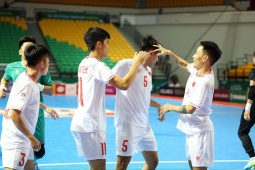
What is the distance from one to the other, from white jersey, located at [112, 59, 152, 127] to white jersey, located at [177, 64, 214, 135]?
0.52 meters

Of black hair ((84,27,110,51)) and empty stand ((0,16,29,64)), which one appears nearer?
black hair ((84,27,110,51))

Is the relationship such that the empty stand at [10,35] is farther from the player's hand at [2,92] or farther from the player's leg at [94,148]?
the player's leg at [94,148]

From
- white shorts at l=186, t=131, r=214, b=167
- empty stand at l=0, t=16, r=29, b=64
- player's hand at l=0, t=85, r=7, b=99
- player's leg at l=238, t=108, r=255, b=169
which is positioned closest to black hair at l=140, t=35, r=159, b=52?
white shorts at l=186, t=131, r=214, b=167

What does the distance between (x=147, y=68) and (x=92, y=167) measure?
1582 mm

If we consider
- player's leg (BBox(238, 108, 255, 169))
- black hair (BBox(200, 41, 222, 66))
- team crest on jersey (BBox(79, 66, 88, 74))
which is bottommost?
player's leg (BBox(238, 108, 255, 169))

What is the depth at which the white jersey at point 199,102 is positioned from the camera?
220 inches

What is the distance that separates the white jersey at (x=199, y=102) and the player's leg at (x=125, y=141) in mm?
666

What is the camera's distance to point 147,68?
6016 mm

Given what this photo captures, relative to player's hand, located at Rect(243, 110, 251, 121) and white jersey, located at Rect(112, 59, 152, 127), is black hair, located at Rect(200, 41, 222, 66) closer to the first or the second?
white jersey, located at Rect(112, 59, 152, 127)

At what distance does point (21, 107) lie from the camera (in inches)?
178

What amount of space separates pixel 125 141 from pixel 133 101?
0.51 meters

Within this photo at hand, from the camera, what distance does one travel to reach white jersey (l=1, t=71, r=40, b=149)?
4555 millimetres

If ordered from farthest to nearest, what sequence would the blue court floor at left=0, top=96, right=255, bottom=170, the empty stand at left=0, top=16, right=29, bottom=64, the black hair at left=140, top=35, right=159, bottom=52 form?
the empty stand at left=0, top=16, right=29, bottom=64 < the blue court floor at left=0, top=96, right=255, bottom=170 < the black hair at left=140, top=35, right=159, bottom=52

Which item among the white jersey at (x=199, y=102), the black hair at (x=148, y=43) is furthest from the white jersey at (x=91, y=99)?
the white jersey at (x=199, y=102)
